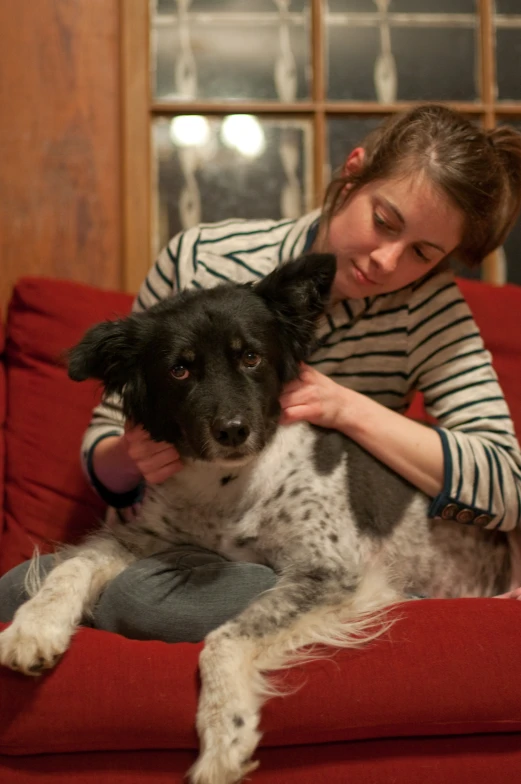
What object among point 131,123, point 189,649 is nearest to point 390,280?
point 189,649

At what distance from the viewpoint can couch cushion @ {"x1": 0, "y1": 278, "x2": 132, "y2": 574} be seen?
107 inches

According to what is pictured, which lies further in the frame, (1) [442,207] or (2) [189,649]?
(1) [442,207]

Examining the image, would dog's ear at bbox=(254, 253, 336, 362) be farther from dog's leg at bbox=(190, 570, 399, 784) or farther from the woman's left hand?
dog's leg at bbox=(190, 570, 399, 784)

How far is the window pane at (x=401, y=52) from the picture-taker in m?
3.59

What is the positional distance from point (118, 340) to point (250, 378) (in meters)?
0.36

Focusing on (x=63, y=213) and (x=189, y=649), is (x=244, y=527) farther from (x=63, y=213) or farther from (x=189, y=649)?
(x=63, y=213)

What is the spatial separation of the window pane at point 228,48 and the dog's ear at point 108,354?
6.42 feet

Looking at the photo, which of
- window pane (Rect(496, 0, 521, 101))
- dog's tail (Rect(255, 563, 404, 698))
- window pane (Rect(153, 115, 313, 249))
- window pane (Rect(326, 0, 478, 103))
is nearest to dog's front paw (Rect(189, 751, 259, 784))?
dog's tail (Rect(255, 563, 404, 698))

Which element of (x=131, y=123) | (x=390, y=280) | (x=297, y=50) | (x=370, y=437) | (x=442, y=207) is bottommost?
(x=370, y=437)

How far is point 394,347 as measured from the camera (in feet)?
7.89

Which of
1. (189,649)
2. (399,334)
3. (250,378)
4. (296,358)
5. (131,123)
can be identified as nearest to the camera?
(189,649)

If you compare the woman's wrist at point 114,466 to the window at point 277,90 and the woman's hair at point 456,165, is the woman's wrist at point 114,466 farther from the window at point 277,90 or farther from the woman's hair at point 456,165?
the window at point 277,90

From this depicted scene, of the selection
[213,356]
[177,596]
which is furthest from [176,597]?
[213,356]

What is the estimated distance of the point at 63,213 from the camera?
3494 mm
